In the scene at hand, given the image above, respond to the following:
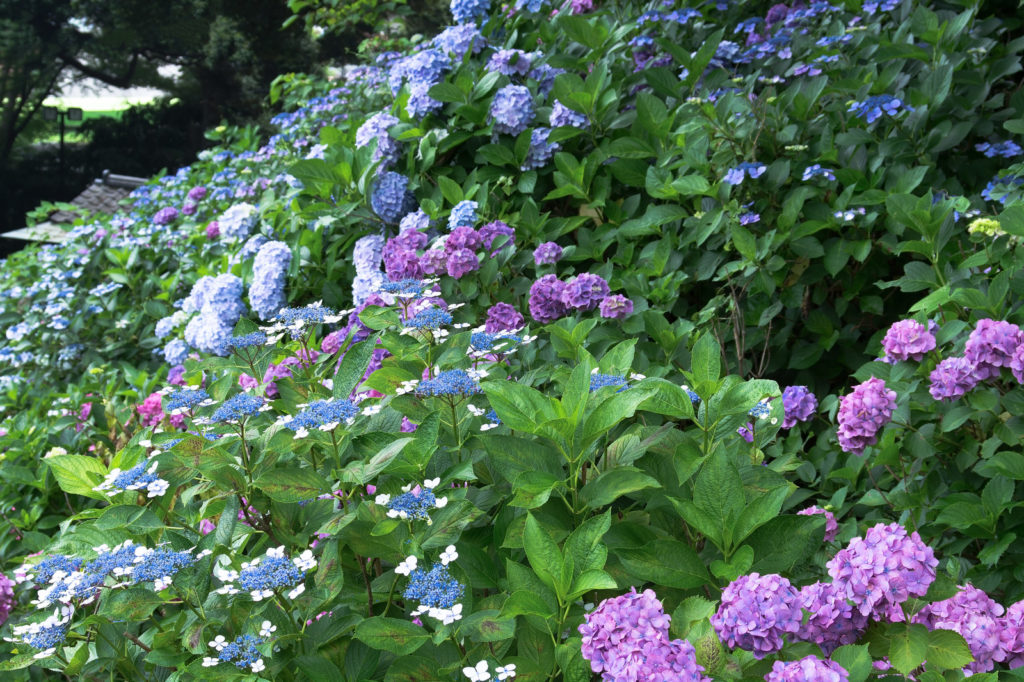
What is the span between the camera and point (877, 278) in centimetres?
263

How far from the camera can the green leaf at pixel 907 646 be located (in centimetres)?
106

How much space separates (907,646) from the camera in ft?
3.57

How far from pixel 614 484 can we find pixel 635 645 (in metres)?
Answer: 0.30

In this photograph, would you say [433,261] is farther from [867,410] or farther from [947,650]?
[947,650]

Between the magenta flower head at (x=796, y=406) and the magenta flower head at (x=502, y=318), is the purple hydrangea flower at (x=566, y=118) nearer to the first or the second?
the magenta flower head at (x=502, y=318)

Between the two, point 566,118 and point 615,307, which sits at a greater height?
point 566,118

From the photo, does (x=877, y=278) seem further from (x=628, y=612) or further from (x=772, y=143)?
(x=628, y=612)

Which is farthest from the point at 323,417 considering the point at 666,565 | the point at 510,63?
the point at 510,63

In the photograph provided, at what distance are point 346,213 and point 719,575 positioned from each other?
214 cm

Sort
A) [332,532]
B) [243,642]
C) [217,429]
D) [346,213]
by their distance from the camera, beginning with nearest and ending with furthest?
[243,642] → [332,532] → [217,429] → [346,213]

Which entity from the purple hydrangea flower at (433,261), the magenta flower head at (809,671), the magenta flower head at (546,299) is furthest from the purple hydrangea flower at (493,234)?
the magenta flower head at (809,671)

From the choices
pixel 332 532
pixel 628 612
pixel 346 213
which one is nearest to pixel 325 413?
pixel 332 532

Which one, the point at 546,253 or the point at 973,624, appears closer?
the point at 973,624

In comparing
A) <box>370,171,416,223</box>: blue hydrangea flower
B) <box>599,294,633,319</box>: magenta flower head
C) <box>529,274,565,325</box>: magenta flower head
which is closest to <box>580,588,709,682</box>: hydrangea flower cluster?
<box>599,294,633,319</box>: magenta flower head
